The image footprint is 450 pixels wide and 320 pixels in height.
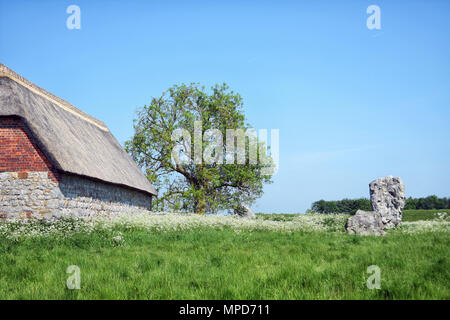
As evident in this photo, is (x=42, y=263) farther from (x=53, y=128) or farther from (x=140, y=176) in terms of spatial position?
A: (x=140, y=176)

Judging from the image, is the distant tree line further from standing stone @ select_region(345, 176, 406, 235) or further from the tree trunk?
the tree trunk

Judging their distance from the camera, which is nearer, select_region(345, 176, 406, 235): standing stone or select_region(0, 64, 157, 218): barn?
select_region(0, 64, 157, 218): barn

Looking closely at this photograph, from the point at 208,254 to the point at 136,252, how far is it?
2002mm

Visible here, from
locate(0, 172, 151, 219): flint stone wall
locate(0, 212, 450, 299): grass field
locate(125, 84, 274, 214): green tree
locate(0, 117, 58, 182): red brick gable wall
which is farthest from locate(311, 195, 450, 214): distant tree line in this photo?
locate(0, 117, 58, 182): red brick gable wall

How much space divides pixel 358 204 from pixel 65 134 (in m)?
26.1

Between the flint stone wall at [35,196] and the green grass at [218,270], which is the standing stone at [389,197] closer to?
the green grass at [218,270]

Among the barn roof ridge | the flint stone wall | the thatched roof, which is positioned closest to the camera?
the flint stone wall

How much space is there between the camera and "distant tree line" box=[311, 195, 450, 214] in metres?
32.6

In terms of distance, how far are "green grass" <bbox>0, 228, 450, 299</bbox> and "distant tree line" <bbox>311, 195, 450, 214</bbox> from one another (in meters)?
22.3

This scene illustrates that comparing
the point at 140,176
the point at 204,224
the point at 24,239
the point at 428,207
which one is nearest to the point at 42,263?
the point at 24,239

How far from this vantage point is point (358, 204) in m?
32.9

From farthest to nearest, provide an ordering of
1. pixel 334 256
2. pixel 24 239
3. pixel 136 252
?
1. pixel 24 239
2. pixel 136 252
3. pixel 334 256

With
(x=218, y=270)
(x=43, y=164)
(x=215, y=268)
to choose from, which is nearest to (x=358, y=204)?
(x=43, y=164)

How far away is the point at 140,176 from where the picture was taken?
82.4 feet
